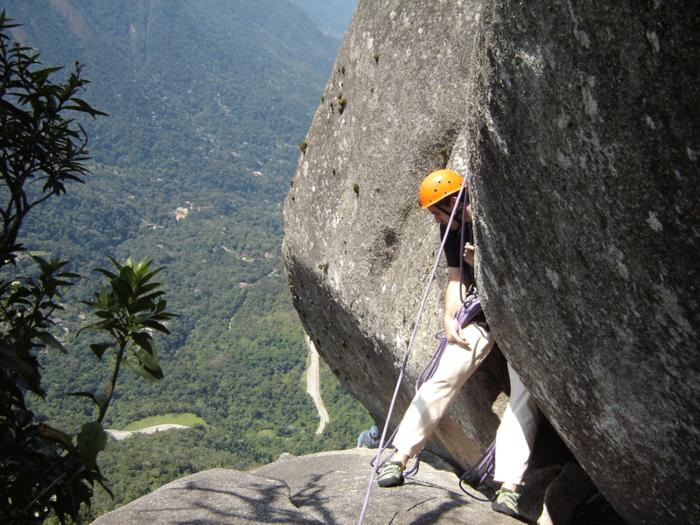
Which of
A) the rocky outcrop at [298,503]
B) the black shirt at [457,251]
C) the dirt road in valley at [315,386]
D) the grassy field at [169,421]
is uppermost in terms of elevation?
the black shirt at [457,251]

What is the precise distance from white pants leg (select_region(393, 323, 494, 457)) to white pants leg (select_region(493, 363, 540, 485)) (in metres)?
0.34

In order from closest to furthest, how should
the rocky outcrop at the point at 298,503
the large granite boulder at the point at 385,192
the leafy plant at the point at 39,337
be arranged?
the leafy plant at the point at 39,337 < the rocky outcrop at the point at 298,503 < the large granite boulder at the point at 385,192

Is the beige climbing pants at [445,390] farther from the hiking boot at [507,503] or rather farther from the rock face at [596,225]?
the rock face at [596,225]

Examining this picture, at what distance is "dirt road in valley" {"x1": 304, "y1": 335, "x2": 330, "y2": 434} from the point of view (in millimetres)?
81950

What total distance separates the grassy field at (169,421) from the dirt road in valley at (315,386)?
15047mm

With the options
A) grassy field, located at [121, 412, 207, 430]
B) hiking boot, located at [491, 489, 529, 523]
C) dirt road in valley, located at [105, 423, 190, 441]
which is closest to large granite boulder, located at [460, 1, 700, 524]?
hiking boot, located at [491, 489, 529, 523]

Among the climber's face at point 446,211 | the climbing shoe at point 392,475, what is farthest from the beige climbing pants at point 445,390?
the climber's face at point 446,211

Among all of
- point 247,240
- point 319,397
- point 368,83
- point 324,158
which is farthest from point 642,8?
point 247,240

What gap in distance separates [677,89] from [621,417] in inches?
65.2

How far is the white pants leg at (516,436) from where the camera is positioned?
4312mm

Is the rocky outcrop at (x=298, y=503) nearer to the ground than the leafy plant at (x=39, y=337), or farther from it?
nearer to the ground

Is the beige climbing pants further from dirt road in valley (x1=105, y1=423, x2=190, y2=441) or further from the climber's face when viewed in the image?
dirt road in valley (x1=105, y1=423, x2=190, y2=441)

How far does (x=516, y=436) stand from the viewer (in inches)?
174

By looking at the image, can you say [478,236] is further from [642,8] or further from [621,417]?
[642,8]
